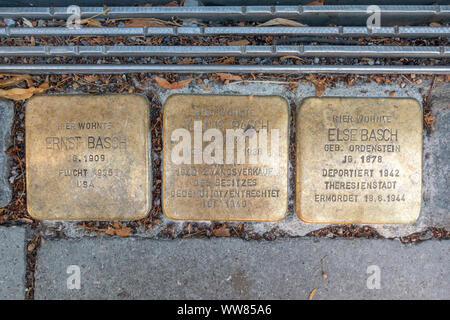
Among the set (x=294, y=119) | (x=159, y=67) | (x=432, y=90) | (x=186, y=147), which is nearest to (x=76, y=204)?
(x=186, y=147)

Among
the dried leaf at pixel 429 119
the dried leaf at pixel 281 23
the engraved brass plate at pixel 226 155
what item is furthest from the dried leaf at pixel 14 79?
the dried leaf at pixel 429 119

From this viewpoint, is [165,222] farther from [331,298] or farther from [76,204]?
[331,298]

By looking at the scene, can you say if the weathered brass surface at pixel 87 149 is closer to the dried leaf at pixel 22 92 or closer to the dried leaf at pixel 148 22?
the dried leaf at pixel 22 92

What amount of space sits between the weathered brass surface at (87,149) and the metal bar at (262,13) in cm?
41

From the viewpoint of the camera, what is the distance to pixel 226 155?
1.49 metres

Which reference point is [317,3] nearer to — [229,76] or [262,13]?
[262,13]

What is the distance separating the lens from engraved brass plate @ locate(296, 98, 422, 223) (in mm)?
1471

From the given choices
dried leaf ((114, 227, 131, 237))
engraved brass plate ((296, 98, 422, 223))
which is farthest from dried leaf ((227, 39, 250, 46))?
dried leaf ((114, 227, 131, 237))

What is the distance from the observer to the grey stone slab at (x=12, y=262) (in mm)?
1575

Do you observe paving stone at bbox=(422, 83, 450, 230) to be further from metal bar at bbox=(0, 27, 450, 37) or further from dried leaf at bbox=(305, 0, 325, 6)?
dried leaf at bbox=(305, 0, 325, 6)

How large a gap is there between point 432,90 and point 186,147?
4.49ft

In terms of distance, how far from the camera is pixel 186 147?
4.90 feet

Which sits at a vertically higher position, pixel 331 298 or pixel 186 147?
pixel 186 147

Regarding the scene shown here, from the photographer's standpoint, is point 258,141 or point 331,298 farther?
point 331,298
